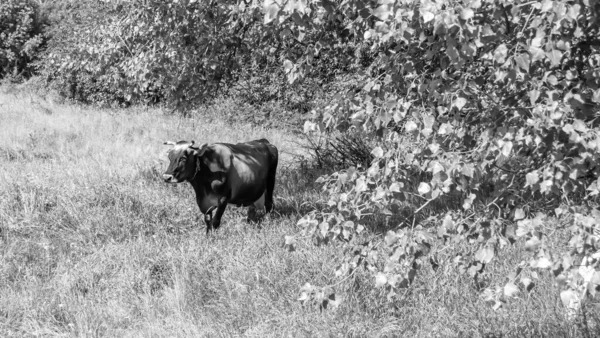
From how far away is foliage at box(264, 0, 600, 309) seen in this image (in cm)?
232

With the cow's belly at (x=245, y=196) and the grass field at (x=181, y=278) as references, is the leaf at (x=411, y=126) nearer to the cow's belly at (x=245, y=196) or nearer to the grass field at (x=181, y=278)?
the grass field at (x=181, y=278)

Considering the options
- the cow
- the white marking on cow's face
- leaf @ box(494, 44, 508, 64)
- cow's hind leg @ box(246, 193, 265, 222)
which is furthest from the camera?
cow's hind leg @ box(246, 193, 265, 222)

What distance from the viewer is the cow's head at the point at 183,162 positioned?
661 cm

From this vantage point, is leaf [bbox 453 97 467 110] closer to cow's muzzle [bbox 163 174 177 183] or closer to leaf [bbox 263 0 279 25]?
leaf [bbox 263 0 279 25]

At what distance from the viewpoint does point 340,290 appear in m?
4.91

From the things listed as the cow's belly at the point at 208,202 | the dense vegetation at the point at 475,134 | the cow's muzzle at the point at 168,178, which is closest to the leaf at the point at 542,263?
the dense vegetation at the point at 475,134

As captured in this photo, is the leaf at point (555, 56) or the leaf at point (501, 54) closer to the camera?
the leaf at point (555, 56)

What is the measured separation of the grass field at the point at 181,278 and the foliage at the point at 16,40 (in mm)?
19181

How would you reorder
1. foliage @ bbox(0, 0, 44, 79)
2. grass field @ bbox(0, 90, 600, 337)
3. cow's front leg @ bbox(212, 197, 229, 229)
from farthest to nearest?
foliage @ bbox(0, 0, 44, 79) < cow's front leg @ bbox(212, 197, 229, 229) < grass field @ bbox(0, 90, 600, 337)

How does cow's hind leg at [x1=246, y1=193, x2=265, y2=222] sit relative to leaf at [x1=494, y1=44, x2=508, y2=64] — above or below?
below

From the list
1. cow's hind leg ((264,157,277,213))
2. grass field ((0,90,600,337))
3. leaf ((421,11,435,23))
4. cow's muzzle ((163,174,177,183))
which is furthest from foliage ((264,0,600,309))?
cow's hind leg ((264,157,277,213))

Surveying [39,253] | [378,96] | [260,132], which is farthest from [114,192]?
[260,132]

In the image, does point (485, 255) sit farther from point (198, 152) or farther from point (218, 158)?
point (218, 158)

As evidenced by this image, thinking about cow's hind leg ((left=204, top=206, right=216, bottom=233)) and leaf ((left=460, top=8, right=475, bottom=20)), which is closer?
leaf ((left=460, top=8, right=475, bottom=20))
